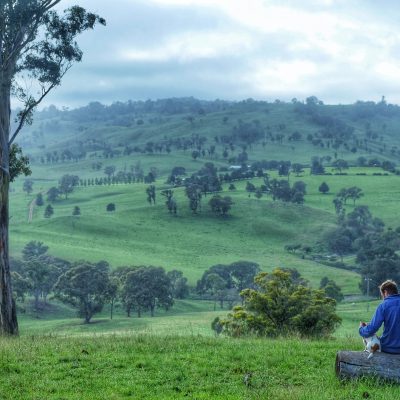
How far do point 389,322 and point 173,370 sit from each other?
481 cm

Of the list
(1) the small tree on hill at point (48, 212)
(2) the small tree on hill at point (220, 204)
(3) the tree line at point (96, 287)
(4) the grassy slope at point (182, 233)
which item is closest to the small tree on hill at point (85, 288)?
(3) the tree line at point (96, 287)

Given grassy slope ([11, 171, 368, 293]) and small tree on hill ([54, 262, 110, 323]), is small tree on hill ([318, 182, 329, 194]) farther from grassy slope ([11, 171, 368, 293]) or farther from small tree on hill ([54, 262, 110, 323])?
small tree on hill ([54, 262, 110, 323])

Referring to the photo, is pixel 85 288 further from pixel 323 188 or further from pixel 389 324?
pixel 323 188

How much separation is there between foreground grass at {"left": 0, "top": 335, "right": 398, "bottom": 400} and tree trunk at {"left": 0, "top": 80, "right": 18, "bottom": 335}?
609 centimetres

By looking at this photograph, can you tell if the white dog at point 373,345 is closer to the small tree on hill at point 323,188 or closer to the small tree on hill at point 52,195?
the small tree on hill at point 323,188

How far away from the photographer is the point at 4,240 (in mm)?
23172

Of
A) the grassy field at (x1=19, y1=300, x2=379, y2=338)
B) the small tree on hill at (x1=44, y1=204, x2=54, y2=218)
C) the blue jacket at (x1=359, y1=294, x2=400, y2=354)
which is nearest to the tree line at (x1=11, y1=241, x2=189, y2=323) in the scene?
the grassy field at (x1=19, y1=300, x2=379, y2=338)

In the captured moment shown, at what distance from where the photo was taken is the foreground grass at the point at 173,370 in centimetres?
1193

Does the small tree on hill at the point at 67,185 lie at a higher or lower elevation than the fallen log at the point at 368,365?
higher

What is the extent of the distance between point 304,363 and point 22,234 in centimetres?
12243

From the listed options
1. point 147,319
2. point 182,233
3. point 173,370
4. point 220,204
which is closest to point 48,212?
point 182,233

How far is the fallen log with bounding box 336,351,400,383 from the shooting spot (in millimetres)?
12141

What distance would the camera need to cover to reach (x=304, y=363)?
570 inches

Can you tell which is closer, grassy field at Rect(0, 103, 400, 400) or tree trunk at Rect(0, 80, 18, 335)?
grassy field at Rect(0, 103, 400, 400)
